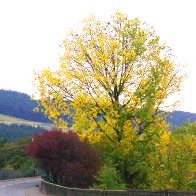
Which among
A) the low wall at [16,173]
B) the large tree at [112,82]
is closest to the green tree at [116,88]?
the large tree at [112,82]

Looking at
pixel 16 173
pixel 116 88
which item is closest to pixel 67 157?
pixel 116 88

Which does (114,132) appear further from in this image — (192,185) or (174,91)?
(192,185)

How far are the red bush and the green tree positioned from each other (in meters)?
1.34

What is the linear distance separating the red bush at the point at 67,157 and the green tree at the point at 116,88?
1.34 m

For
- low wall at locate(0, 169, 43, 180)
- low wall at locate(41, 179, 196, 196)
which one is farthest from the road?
low wall at locate(0, 169, 43, 180)

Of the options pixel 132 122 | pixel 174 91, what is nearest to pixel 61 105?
pixel 132 122

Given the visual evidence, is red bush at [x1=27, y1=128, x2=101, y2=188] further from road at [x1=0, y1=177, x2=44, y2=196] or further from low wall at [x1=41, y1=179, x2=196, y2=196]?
road at [x1=0, y1=177, x2=44, y2=196]

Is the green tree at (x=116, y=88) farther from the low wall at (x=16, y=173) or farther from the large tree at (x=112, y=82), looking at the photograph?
the low wall at (x=16, y=173)

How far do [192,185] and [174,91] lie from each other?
13338mm

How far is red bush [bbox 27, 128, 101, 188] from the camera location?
124 ft

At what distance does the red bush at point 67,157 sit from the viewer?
37.8 meters

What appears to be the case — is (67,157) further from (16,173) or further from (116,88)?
(16,173)

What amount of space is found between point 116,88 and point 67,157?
6.93m

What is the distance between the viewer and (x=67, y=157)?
3978cm
